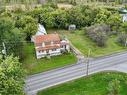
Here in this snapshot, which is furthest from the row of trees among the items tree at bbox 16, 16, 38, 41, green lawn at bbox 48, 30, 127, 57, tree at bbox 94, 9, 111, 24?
tree at bbox 16, 16, 38, 41

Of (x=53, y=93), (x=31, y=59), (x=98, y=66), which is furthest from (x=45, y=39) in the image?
(x=53, y=93)

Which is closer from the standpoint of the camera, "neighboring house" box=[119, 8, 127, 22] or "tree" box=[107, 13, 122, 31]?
"tree" box=[107, 13, 122, 31]

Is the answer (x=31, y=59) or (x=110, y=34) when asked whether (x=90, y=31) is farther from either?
(x=31, y=59)

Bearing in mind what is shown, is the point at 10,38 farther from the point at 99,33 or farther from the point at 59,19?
the point at 59,19

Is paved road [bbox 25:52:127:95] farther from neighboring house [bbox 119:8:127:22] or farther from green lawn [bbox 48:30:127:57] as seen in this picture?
neighboring house [bbox 119:8:127:22]

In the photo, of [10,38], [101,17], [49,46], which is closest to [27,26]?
[49,46]

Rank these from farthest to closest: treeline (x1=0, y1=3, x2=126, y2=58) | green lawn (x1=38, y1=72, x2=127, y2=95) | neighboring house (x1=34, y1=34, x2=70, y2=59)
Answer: treeline (x1=0, y1=3, x2=126, y2=58) → neighboring house (x1=34, y1=34, x2=70, y2=59) → green lawn (x1=38, y1=72, x2=127, y2=95)

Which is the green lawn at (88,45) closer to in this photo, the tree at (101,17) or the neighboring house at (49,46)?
the neighboring house at (49,46)
